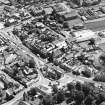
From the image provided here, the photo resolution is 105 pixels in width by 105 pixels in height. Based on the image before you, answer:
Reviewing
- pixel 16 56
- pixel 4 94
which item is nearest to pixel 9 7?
pixel 16 56

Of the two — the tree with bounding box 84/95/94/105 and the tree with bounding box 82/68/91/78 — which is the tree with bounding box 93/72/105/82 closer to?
the tree with bounding box 82/68/91/78

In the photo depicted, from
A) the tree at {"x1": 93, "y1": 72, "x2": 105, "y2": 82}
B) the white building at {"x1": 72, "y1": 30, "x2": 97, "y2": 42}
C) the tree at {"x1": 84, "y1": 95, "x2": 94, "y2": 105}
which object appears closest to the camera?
the tree at {"x1": 84, "y1": 95, "x2": 94, "y2": 105}

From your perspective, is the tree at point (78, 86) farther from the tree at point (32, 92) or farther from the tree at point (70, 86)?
the tree at point (32, 92)

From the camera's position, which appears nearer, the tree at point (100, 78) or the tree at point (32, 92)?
the tree at point (32, 92)

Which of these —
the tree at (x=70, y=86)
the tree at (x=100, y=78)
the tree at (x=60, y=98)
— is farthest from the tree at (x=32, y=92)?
the tree at (x=100, y=78)

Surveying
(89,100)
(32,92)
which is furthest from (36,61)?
(89,100)

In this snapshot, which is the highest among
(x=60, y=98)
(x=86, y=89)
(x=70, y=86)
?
(x=86, y=89)

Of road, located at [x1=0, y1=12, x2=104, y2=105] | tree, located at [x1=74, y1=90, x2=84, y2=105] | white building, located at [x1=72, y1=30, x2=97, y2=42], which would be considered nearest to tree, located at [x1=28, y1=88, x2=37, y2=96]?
road, located at [x1=0, y1=12, x2=104, y2=105]

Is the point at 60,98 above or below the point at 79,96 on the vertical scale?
below

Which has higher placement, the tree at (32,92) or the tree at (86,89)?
the tree at (86,89)

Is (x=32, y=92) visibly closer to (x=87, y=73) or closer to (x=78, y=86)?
(x=78, y=86)

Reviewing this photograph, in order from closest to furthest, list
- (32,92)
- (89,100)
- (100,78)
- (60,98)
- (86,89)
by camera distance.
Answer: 1. (89,100)
2. (60,98)
3. (86,89)
4. (32,92)
5. (100,78)

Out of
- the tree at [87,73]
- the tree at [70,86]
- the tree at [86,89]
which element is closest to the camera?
the tree at [86,89]
